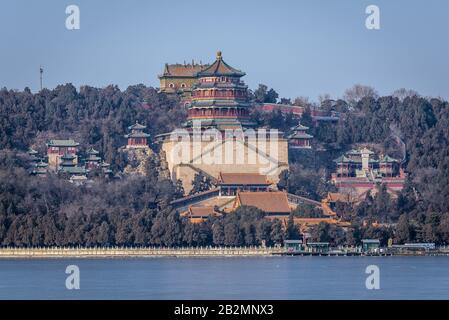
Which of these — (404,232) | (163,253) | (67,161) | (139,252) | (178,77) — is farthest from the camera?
(178,77)

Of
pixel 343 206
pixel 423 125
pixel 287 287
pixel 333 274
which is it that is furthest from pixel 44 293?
pixel 423 125

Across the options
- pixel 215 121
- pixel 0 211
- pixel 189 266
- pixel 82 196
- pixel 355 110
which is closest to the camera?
pixel 189 266

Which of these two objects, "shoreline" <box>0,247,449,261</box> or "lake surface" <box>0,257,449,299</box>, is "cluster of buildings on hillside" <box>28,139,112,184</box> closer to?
"shoreline" <box>0,247,449,261</box>

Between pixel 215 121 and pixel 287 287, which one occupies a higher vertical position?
pixel 215 121

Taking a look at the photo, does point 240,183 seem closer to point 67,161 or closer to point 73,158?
point 73,158

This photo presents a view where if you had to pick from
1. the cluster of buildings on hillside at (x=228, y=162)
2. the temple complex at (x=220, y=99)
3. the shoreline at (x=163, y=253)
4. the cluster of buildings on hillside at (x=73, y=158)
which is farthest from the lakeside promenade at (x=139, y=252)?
the temple complex at (x=220, y=99)

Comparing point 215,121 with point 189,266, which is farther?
point 215,121

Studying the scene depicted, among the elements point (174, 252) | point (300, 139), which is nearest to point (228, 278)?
point (174, 252)

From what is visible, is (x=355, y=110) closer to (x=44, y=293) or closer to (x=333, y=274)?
(x=333, y=274)
